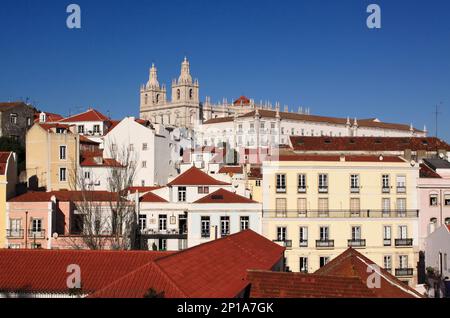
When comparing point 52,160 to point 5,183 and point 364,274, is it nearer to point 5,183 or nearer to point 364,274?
point 5,183

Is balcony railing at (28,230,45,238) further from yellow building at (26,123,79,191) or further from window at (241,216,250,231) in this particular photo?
yellow building at (26,123,79,191)

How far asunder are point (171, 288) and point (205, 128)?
435 feet

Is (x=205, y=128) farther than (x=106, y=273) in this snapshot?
Yes

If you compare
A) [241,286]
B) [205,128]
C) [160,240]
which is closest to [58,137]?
[160,240]

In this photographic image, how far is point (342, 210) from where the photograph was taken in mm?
44312

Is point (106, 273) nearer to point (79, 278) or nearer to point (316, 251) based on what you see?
point (79, 278)

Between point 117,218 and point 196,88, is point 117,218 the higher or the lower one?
the lower one

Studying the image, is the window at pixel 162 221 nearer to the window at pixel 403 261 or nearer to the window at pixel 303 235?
the window at pixel 303 235

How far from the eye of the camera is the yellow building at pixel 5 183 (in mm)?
43531

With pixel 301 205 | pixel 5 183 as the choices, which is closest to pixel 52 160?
pixel 5 183

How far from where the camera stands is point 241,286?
1570cm

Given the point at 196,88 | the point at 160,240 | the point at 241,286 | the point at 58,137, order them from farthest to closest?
the point at 196,88 < the point at 58,137 < the point at 160,240 < the point at 241,286

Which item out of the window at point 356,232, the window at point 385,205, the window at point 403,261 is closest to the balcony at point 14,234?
the window at point 356,232
